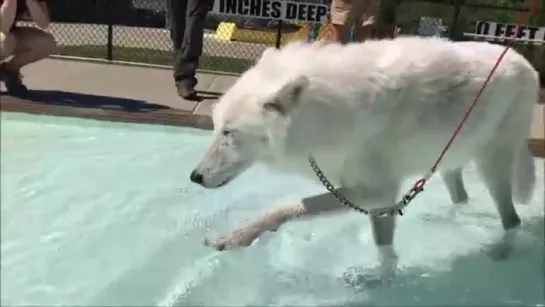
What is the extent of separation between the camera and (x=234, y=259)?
3537 mm

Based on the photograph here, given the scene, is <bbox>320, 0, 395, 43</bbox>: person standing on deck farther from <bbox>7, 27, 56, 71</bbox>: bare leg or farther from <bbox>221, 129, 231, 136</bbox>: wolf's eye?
<bbox>221, 129, 231, 136</bbox>: wolf's eye

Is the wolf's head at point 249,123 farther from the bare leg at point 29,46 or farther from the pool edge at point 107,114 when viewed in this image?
the bare leg at point 29,46

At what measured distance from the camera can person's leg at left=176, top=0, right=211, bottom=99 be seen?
6078 millimetres

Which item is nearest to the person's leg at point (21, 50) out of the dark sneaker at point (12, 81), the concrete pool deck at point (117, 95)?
the dark sneaker at point (12, 81)

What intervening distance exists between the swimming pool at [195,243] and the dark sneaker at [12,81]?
1.13 m

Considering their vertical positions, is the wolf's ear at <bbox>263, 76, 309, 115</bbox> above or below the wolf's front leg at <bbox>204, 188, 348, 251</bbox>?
above

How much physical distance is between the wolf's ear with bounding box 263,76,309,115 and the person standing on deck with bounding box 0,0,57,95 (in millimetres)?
3483

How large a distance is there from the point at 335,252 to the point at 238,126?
115cm

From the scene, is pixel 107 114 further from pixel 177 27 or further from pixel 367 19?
pixel 367 19

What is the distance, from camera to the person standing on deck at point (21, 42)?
570 cm

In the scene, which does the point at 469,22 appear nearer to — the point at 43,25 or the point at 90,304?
the point at 43,25

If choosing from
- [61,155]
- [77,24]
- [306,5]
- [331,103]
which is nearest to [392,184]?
[331,103]

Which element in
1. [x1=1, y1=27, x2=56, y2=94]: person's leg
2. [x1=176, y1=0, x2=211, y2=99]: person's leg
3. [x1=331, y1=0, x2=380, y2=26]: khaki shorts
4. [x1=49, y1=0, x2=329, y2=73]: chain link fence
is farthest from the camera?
[x1=49, y1=0, x2=329, y2=73]: chain link fence

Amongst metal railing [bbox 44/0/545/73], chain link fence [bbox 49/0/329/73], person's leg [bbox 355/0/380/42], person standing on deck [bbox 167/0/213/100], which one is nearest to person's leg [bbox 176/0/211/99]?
person standing on deck [bbox 167/0/213/100]
